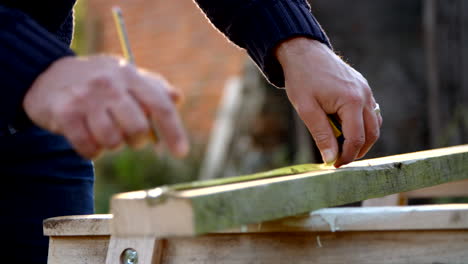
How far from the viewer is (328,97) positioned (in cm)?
151

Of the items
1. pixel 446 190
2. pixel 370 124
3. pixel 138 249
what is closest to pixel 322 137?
pixel 370 124

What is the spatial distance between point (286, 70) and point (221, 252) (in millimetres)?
483

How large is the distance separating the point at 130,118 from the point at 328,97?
702 mm

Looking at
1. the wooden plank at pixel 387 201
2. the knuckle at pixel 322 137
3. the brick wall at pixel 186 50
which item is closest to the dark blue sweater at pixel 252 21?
the knuckle at pixel 322 137

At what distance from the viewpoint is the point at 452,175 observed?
157 cm

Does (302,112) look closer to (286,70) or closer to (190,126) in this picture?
(286,70)

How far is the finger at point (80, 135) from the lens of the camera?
0.92m

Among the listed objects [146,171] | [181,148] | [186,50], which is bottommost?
[146,171]

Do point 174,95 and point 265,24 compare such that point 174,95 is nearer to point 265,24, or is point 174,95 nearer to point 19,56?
point 19,56

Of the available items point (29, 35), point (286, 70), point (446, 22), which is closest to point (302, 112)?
point (286, 70)

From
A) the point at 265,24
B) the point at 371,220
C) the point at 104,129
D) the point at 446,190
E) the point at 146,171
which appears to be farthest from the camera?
the point at 146,171

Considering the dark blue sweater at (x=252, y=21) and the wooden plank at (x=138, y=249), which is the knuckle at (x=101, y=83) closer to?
the dark blue sweater at (x=252, y=21)

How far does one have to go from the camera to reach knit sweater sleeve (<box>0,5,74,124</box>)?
3.35 feet

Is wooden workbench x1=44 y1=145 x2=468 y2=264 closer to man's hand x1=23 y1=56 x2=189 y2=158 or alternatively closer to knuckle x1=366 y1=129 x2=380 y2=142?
knuckle x1=366 y1=129 x2=380 y2=142
